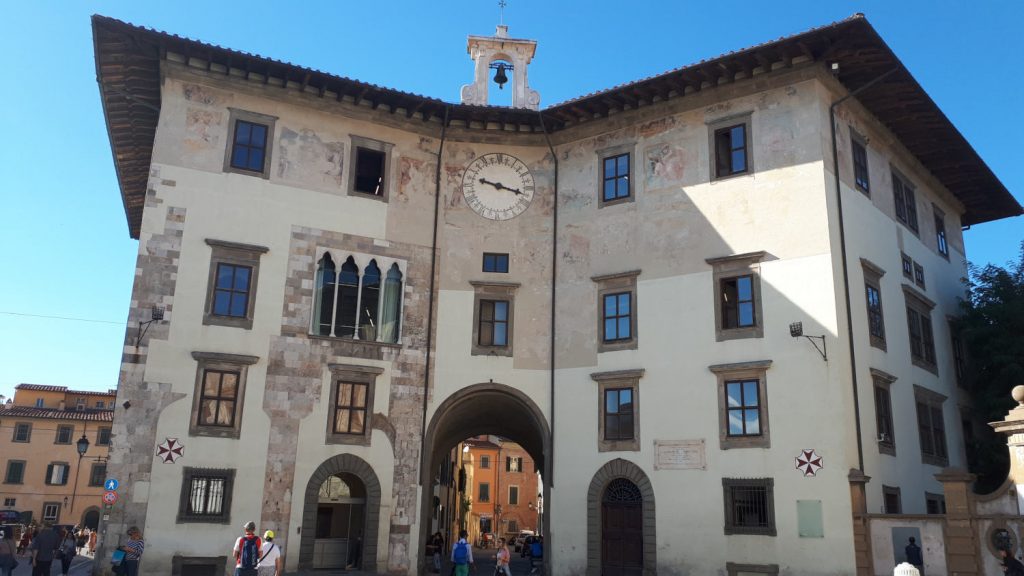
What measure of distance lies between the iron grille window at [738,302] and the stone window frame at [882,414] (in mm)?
3245

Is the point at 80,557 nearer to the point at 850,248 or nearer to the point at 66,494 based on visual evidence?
the point at 66,494

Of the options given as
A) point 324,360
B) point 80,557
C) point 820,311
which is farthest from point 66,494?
point 820,311

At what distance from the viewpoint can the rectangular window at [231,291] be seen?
22109 millimetres

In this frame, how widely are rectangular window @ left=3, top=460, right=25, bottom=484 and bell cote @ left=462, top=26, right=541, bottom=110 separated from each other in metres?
44.3

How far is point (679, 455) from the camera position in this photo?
853 inches

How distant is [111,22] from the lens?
2139 cm

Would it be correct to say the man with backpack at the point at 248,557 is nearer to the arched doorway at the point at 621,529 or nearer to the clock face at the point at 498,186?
the arched doorway at the point at 621,529

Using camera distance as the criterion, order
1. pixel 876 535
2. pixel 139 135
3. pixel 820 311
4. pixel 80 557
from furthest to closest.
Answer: pixel 80 557 < pixel 139 135 < pixel 820 311 < pixel 876 535

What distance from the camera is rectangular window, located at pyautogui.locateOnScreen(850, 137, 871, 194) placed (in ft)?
75.8

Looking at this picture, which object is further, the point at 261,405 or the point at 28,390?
the point at 28,390

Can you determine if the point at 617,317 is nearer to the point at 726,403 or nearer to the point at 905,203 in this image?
the point at 726,403

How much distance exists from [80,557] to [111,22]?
23109 mm

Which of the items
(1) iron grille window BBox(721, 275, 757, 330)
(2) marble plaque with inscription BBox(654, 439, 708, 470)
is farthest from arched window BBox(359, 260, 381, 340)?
(1) iron grille window BBox(721, 275, 757, 330)

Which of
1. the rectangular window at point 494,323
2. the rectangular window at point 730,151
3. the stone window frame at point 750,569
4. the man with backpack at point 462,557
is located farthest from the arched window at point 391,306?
the stone window frame at point 750,569
